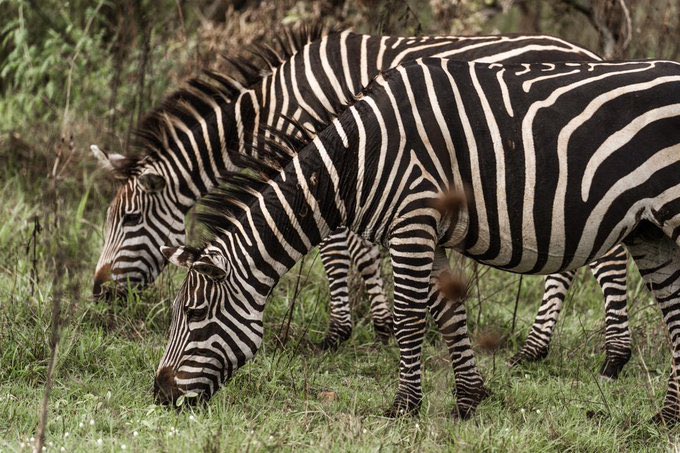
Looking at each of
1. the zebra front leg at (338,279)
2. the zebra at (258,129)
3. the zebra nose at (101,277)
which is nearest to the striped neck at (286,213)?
the zebra at (258,129)

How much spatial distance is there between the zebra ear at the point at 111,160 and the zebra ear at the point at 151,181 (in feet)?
1.06

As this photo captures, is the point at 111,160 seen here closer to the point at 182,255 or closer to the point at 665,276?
the point at 182,255

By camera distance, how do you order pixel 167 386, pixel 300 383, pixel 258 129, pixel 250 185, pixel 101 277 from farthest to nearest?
pixel 101 277, pixel 258 129, pixel 300 383, pixel 250 185, pixel 167 386

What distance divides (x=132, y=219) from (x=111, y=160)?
550mm

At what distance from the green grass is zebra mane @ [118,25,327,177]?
109 centimetres

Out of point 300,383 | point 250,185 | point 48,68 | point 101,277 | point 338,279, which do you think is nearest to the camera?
point 250,185

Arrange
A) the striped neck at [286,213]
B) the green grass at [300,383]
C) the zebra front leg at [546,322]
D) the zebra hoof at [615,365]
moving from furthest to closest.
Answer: the zebra front leg at [546,322] < the zebra hoof at [615,365] < the striped neck at [286,213] < the green grass at [300,383]

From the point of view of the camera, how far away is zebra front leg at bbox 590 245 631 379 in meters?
7.06

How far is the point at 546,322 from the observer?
24.3 ft

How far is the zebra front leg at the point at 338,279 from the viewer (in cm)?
749

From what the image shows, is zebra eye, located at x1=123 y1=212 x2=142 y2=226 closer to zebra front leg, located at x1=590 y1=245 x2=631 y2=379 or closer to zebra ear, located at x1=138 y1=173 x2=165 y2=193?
zebra ear, located at x1=138 y1=173 x2=165 y2=193

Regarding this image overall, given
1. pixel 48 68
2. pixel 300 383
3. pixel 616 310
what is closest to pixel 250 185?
pixel 300 383

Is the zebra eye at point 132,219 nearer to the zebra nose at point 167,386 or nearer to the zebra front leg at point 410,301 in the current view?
the zebra nose at point 167,386

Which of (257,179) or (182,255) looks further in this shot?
(257,179)
